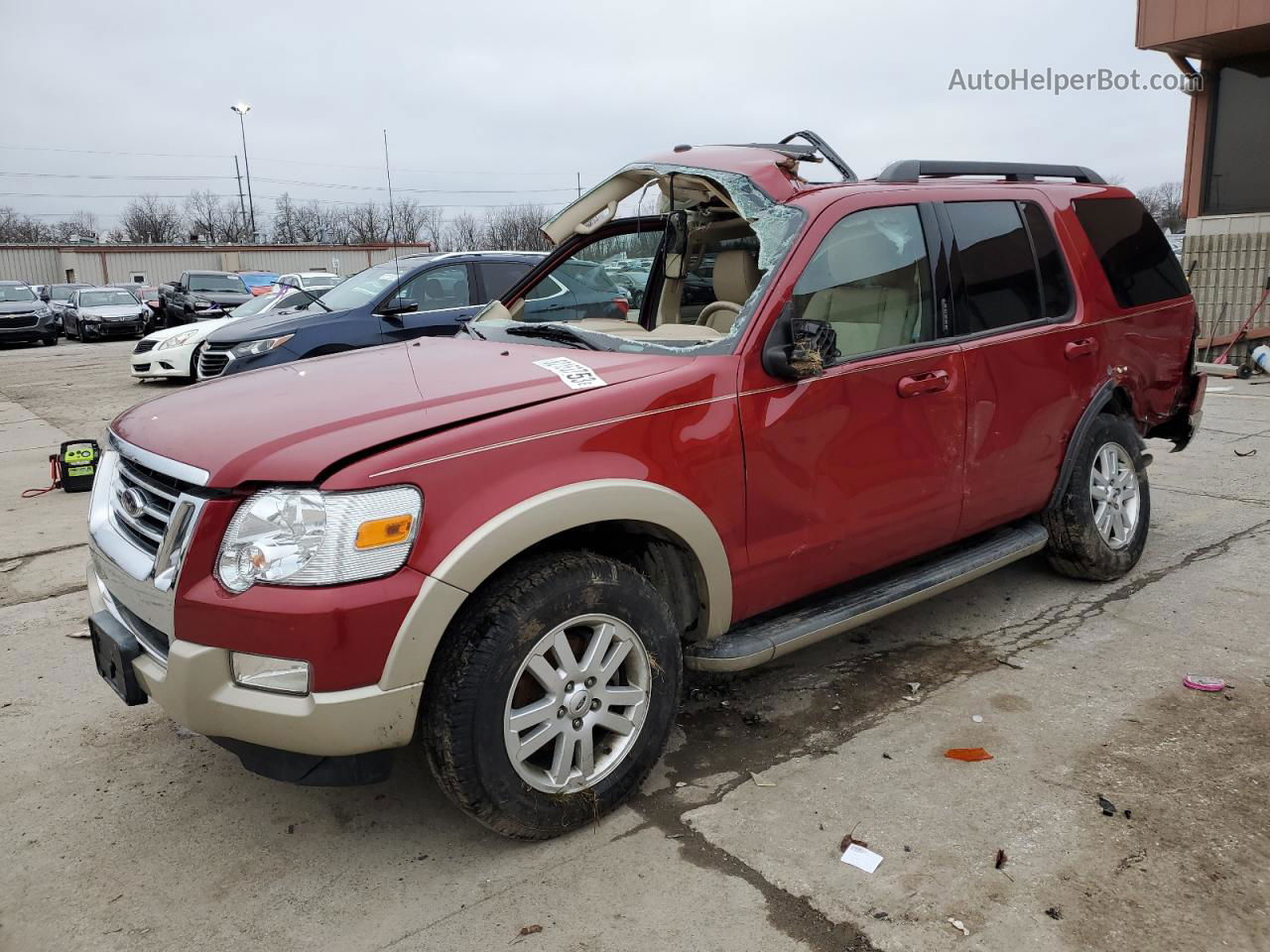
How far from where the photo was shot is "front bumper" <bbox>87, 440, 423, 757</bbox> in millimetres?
2352

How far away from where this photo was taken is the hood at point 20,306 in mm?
23672

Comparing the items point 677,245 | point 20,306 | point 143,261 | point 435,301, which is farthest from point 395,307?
point 143,261

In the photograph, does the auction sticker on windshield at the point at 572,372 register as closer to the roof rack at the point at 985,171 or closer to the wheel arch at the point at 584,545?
the wheel arch at the point at 584,545

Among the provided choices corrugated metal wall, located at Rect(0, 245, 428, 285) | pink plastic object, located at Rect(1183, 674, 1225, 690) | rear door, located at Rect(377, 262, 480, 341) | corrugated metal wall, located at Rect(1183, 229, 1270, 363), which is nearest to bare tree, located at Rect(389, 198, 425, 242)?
rear door, located at Rect(377, 262, 480, 341)

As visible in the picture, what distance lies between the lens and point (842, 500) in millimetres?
3312

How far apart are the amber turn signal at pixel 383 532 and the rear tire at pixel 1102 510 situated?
3.14 m

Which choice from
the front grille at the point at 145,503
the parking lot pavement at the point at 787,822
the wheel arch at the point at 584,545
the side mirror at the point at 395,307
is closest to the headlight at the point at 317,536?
the wheel arch at the point at 584,545

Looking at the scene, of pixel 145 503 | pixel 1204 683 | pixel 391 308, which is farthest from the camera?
pixel 391 308

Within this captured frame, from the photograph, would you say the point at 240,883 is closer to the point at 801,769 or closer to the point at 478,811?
the point at 478,811

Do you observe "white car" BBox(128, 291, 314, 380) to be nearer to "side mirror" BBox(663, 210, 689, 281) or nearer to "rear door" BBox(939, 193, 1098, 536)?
"side mirror" BBox(663, 210, 689, 281)

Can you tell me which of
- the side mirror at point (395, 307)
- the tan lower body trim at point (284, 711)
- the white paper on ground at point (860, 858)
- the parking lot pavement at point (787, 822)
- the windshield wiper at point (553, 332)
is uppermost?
the windshield wiper at point (553, 332)

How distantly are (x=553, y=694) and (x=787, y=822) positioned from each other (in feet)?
2.66

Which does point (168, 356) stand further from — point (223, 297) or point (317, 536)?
point (317, 536)

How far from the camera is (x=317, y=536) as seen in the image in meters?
2.36
